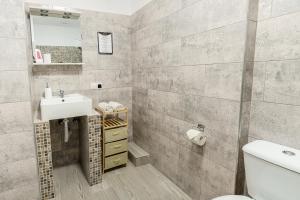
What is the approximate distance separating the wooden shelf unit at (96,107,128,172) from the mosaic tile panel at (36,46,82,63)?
28.7 inches

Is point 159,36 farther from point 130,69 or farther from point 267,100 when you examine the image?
point 267,100

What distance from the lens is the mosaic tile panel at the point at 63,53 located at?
2.36 metres

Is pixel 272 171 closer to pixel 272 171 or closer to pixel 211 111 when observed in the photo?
pixel 272 171

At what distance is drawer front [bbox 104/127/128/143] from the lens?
7.87ft

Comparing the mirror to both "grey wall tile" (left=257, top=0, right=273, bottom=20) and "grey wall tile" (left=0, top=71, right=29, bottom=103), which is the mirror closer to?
"grey wall tile" (left=0, top=71, right=29, bottom=103)

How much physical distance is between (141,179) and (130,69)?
1611mm

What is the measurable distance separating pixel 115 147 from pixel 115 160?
0.18m

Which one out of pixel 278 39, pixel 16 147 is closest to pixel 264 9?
pixel 278 39

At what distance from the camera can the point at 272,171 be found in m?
1.14

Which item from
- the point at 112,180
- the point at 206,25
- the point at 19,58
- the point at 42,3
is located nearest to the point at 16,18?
the point at 19,58

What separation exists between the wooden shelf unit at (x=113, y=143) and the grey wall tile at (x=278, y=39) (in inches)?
68.2

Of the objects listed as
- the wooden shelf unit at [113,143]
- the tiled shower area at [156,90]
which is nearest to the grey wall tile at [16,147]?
the tiled shower area at [156,90]

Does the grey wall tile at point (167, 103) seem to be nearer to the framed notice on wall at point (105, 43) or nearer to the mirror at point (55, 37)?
the framed notice on wall at point (105, 43)

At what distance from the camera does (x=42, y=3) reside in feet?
7.57
